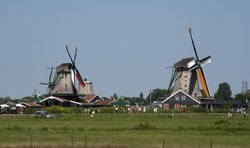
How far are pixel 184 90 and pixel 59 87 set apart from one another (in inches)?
1050

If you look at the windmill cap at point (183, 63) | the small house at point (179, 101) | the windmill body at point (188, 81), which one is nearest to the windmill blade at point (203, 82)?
the windmill body at point (188, 81)

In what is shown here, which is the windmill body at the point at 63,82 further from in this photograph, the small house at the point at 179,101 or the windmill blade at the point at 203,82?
the windmill blade at the point at 203,82

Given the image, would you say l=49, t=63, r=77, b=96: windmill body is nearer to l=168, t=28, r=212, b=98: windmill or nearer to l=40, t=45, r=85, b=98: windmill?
l=40, t=45, r=85, b=98: windmill

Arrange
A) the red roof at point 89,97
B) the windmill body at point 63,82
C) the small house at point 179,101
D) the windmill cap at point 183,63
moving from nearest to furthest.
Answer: the small house at point 179,101 < the windmill cap at point 183,63 < the windmill body at point 63,82 < the red roof at point 89,97

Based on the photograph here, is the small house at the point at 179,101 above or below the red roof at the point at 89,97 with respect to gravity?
below

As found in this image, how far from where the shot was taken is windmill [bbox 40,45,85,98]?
124 metres

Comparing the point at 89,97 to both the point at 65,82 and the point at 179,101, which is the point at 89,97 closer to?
the point at 65,82

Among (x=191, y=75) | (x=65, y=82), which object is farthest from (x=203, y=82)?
(x=65, y=82)

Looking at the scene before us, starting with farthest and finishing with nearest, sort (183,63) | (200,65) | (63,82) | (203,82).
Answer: (63,82), (183,63), (200,65), (203,82)

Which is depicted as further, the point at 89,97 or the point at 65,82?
the point at 89,97

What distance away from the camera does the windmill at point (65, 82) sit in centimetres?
12425

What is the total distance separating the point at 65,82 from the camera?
125250 mm

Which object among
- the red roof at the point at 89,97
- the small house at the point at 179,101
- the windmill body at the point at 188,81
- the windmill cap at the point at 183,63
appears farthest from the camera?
the red roof at the point at 89,97

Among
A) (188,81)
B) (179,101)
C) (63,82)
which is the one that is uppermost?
(63,82)
